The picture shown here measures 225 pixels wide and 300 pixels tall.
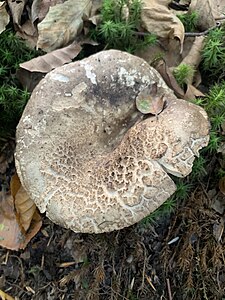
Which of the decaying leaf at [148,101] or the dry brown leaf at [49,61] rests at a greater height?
the dry brown leaf at [49,61]

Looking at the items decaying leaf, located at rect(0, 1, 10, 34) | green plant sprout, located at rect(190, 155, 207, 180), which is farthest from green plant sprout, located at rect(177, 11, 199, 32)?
decaying leaf, located at rect(0, 1, 10, 34)

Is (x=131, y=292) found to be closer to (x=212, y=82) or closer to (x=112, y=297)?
(x=112, y=297)

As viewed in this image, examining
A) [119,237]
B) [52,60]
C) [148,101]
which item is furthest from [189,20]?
[119,237]

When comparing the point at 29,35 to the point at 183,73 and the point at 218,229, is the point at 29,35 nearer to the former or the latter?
the point at 183,73

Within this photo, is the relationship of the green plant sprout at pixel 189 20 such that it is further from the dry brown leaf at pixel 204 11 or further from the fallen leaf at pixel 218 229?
the fallen leaf at pixel 218 229

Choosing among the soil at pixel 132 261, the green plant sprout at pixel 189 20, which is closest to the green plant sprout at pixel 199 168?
the soil at pixel 132 261

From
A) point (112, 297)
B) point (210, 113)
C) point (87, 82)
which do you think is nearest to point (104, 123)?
point (87, 82)
